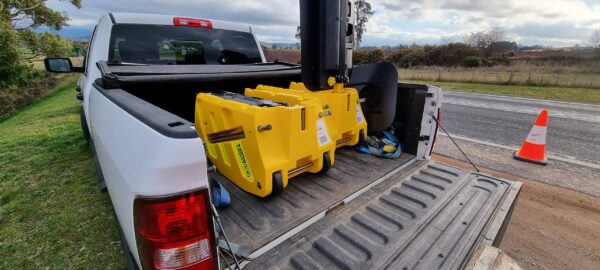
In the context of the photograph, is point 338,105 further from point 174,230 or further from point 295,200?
point 174,230

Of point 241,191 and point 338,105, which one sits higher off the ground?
point 338,105

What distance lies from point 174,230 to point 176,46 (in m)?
3.02

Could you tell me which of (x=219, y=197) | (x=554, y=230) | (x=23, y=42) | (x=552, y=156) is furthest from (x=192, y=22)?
(x=23, y=42)

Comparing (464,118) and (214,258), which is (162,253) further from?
A: (464,118)

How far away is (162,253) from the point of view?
1027 mm

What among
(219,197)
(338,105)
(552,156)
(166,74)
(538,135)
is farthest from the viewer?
(552,156)

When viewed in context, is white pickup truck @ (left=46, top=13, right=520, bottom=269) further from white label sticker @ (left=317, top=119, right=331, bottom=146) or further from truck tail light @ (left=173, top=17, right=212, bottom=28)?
white label sticker @ (left=317, top=119, right=331, bottom=146)

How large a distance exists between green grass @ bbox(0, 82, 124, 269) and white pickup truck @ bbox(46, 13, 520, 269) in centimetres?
98

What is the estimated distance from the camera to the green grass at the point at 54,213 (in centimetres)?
246

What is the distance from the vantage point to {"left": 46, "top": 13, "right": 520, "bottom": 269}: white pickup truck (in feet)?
3.28

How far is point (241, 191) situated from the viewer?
7.34 ft

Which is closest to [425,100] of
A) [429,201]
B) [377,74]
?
[377,74]

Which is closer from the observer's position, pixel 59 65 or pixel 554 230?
pixel 554 230

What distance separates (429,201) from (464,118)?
22.5ft
